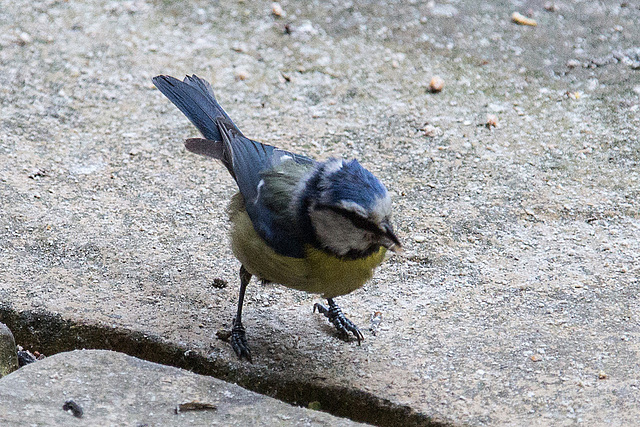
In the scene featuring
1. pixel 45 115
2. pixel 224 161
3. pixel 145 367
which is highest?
pixel 224 161

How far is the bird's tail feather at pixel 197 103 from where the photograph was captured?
11.8 feet

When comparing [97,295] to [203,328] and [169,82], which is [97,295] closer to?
[203,328]

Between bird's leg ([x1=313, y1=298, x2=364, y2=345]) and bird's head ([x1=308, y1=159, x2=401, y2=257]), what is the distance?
15.9 inches

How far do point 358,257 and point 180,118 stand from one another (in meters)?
2.21

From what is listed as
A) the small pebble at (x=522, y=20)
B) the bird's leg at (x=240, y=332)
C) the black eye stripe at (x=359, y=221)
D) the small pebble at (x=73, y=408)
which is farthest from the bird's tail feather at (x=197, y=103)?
the small pebble at (x=522, y=20)

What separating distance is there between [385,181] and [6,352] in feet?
6.74

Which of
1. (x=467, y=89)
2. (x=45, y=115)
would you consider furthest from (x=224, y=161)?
(x=467, y=89)

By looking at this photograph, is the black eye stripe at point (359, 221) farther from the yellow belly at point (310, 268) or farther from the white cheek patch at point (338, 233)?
the yellow belly at point (310, 268)

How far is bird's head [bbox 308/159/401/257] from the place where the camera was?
2.62m

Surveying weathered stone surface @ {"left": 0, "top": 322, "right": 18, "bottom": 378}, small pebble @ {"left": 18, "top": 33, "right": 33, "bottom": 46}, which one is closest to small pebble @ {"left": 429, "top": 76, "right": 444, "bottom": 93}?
small pebble @ {"left": 18, "top": 33, "right": 33, "bottom": 46}

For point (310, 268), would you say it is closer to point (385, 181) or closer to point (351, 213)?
point (351, 213)

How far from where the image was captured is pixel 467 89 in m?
4.91

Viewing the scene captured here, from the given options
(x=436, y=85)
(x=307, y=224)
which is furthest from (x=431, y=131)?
→ (x=307, y=224)

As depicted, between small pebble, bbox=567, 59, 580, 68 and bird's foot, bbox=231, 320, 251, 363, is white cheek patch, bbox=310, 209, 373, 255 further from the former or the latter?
small pebble, bbox=567, 59, 580, 68
